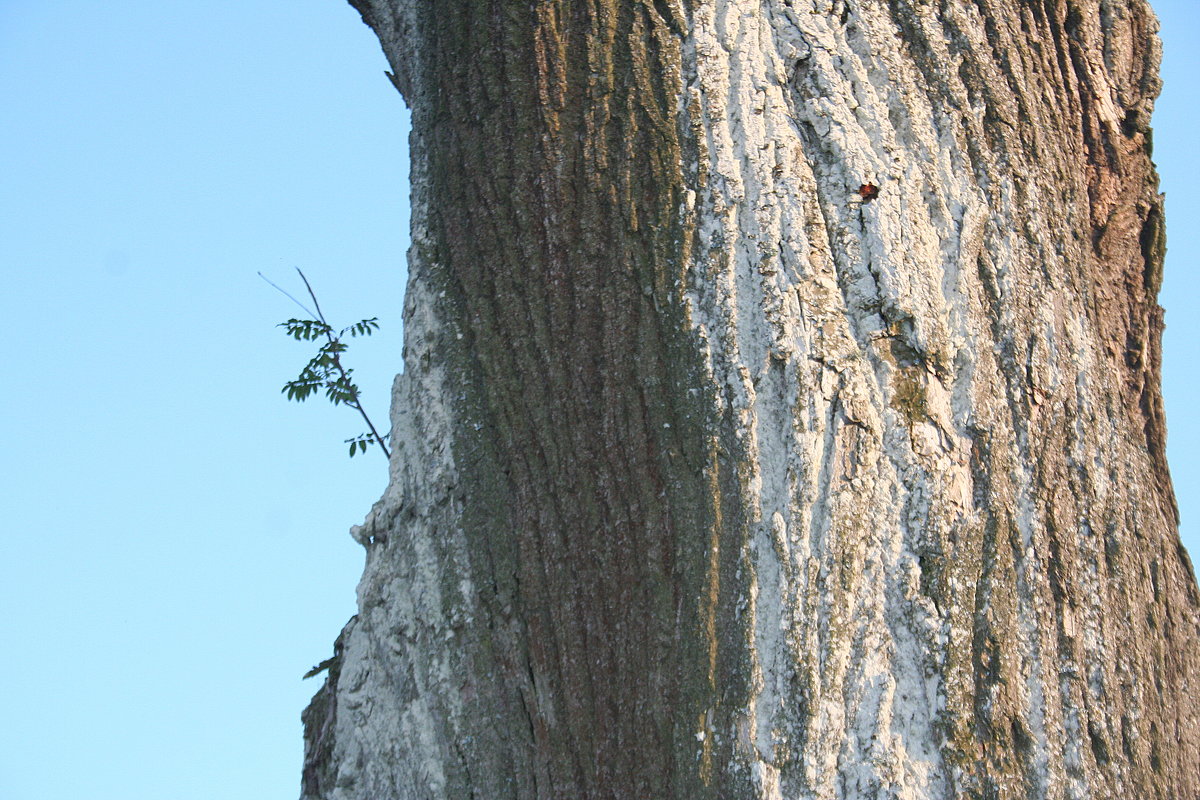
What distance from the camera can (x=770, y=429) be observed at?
200 cm

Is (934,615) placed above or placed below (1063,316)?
below

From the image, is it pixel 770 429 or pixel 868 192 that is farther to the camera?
pixel 868 192

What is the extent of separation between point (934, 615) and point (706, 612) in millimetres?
381

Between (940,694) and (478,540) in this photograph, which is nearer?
(940,694)

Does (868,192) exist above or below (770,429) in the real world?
above

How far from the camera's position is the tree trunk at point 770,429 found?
1.88 metres

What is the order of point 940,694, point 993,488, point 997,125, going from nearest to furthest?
1. point 940,694
2. point 993,488
3. point 997,125

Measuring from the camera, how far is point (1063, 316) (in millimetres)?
2230

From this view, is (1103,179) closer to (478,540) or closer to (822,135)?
(822,135)

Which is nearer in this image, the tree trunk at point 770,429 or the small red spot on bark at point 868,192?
the tree trunk at point 770,429

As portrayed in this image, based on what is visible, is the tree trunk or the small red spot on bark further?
the small red spot on bark

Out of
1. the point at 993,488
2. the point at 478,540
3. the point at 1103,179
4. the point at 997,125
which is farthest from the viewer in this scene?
the point at 1103,179

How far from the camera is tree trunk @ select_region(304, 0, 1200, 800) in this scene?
6.17ft

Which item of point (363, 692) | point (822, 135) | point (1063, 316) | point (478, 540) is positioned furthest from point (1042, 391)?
point (363, 692)
